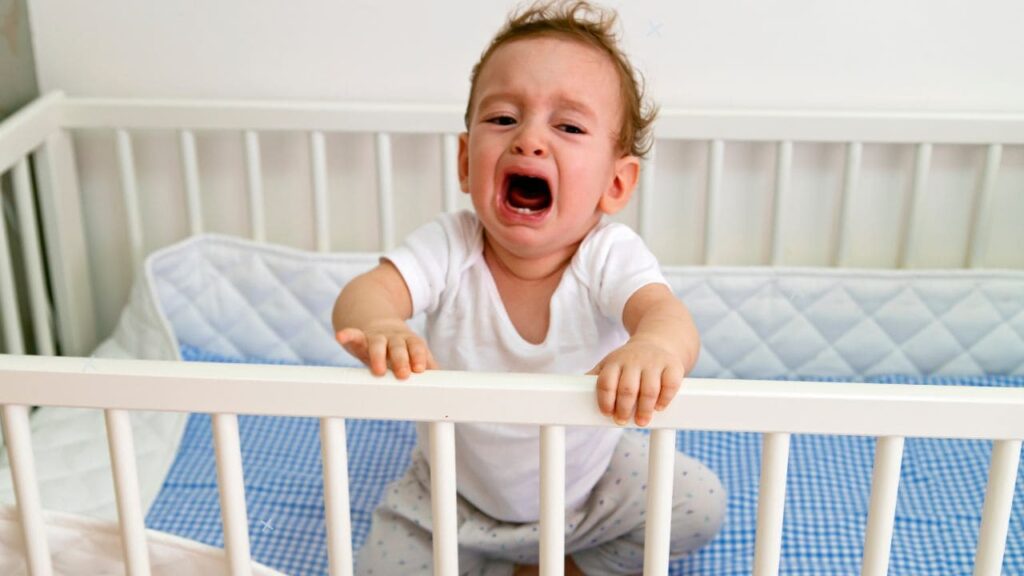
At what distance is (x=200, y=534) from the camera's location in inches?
48.1

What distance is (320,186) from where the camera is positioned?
1.54 m

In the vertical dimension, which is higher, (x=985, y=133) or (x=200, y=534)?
(x=985, y=133)

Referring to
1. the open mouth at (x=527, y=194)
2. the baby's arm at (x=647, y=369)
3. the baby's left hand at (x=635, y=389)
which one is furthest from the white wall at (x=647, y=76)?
the baby's left hand at (x=635, y=389)

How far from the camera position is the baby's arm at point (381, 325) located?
74cm

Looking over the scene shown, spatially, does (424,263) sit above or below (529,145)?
below

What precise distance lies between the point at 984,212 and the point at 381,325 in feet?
3.14

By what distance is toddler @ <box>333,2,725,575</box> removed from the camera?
94 centimetres

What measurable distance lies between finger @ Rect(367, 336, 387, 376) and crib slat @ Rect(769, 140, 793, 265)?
2.80 feet

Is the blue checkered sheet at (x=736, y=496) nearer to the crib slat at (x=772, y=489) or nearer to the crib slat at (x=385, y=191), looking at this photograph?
Answer: the crib slat at (x=385, y=191)

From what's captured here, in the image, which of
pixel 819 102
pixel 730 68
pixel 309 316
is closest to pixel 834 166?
pixel 819 102

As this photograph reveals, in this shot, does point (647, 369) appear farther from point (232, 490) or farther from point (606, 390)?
point (232, 490)

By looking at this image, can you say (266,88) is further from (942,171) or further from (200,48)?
(942,171)

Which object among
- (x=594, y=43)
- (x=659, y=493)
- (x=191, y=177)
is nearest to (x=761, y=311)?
(x=594, y=43)

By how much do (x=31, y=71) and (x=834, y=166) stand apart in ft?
3.38
